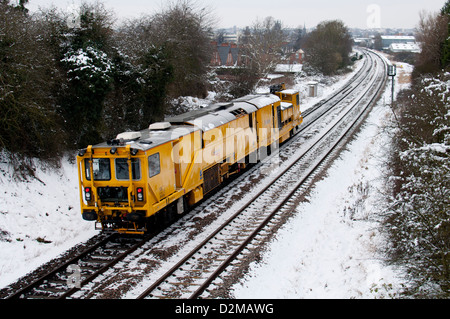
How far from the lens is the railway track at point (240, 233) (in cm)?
999

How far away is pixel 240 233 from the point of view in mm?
13133

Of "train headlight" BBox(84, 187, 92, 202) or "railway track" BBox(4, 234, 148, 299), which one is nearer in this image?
"railway track" BBox(4, 234, 148, 299)

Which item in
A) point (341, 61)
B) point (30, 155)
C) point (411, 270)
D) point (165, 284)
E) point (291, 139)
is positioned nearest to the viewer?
point (411, 270)

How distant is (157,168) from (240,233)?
3.30 meters

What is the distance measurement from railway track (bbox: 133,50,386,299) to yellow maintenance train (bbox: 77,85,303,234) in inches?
67.2

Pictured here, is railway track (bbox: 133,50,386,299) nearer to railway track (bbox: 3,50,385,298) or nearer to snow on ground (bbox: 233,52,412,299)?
railway track (bbox: 3,50,385,298)

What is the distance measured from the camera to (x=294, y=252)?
12.0 meters

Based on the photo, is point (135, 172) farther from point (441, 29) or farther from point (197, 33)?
point (441, 29)

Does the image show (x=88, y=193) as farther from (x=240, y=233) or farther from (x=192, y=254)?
(x=240, y=233)

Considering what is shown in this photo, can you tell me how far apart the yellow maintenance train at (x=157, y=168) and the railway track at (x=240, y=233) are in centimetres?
171

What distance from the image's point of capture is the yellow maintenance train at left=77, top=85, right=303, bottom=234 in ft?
38.9

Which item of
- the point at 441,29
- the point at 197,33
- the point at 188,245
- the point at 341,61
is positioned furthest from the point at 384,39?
the point at 188,245

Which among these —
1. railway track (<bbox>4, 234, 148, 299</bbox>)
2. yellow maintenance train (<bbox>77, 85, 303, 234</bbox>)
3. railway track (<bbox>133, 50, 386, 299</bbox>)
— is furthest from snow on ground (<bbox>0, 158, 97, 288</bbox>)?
railway track (<bbox>133, 50, 386, 299</bbox>)

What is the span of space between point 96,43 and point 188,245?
10.4 m
